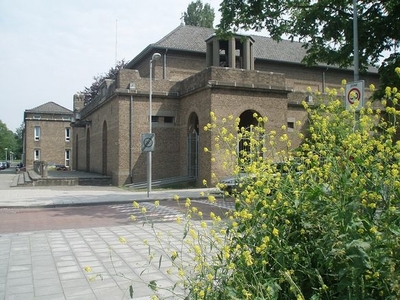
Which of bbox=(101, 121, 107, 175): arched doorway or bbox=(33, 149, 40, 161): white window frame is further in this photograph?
bbox=(33, 149, 40, 161): white window frame

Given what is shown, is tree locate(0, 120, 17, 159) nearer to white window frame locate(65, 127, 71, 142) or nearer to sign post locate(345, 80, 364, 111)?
white window frame locate(65, 127, 71, 142)

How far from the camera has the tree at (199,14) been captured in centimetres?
5216

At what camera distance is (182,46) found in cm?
3138

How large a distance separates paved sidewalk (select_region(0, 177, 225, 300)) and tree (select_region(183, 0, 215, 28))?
46.1 m

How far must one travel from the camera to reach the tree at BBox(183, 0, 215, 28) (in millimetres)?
52156

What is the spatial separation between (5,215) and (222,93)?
1305 centimetres

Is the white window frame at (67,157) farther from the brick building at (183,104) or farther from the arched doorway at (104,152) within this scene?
the arched doorway at (104,152)

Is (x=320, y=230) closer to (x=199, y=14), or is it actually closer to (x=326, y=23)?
(x=326, y=23)

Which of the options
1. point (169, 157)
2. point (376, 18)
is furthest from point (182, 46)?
point (376, 18)

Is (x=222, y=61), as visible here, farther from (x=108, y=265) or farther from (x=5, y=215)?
(x=108, y=265)

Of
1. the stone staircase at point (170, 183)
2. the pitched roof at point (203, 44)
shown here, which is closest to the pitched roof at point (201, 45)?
the pitched roof at point (203, 44)

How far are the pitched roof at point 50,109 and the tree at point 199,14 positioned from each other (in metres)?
23.4

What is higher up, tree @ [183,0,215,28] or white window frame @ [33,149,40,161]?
tree @ [183,0,215,28]

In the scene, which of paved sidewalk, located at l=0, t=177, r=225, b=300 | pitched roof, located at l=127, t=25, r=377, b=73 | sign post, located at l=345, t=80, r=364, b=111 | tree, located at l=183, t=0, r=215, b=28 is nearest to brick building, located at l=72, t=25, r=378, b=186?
pitched roof, located at l=127, t=25, r=377, b=73
